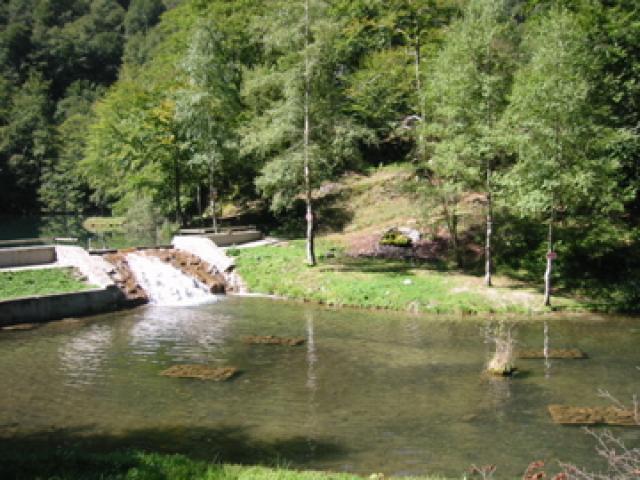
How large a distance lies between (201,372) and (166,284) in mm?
13472

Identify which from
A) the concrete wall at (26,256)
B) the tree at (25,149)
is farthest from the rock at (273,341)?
the tree at (25,149)

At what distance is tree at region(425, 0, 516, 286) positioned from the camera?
24406mm

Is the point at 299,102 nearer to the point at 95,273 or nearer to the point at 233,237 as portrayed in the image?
the point at 233,237

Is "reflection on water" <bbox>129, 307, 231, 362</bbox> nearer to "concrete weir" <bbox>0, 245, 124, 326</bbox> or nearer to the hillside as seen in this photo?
"concrete weir" <bbox>0, 245, 124, 326</bbox>

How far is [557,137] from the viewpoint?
22.2 metres

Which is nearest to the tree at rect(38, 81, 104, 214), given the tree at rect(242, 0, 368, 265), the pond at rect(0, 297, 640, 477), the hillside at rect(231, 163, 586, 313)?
the hillside at rect(231, 163, 586, 313)

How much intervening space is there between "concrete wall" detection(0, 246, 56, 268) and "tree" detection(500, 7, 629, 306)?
73.3 feet

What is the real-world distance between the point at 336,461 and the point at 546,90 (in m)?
17.1

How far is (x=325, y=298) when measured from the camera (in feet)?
85.8

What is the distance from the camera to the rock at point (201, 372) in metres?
15.5

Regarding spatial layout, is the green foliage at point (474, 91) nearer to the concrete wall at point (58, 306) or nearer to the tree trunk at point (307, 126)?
the tree trunk at point (307, 126)

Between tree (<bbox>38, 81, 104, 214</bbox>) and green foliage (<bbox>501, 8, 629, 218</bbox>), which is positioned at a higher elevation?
tree (<bbox>38, 81, 104, 214</bbox>)

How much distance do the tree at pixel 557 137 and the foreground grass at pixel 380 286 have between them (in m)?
2.37


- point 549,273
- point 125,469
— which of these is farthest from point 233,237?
point 125,469
